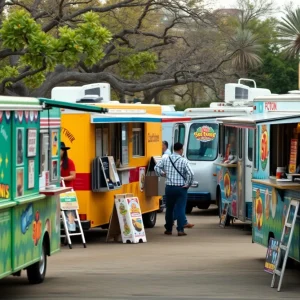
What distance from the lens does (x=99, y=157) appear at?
702 inches

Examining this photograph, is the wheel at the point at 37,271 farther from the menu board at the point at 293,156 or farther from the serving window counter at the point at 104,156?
the serving window counter at the point at 104,156

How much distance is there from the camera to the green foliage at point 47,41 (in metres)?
21.0

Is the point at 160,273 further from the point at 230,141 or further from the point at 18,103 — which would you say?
the point at 230,141

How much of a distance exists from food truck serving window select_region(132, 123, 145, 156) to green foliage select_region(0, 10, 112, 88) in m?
2.24

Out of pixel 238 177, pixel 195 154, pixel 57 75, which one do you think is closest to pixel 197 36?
pixel 57 75

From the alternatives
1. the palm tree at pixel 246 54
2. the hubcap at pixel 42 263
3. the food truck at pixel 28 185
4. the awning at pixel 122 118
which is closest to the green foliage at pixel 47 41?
the awning at pixel 122 118

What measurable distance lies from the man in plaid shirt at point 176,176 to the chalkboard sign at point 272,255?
243 inches

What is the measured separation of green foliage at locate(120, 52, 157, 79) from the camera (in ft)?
127

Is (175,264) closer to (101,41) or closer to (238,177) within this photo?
(238,177)

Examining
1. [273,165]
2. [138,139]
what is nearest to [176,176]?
[138,139]

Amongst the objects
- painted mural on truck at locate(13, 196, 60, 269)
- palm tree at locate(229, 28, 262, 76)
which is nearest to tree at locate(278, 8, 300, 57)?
palm tree at locate(229, 28, 262, 76)

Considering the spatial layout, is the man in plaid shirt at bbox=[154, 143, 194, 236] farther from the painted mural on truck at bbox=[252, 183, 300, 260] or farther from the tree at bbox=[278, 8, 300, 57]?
the tree at bbox=[278, 8, 300, 57]

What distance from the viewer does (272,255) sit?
12.8 metres

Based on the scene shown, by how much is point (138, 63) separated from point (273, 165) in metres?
25.3
